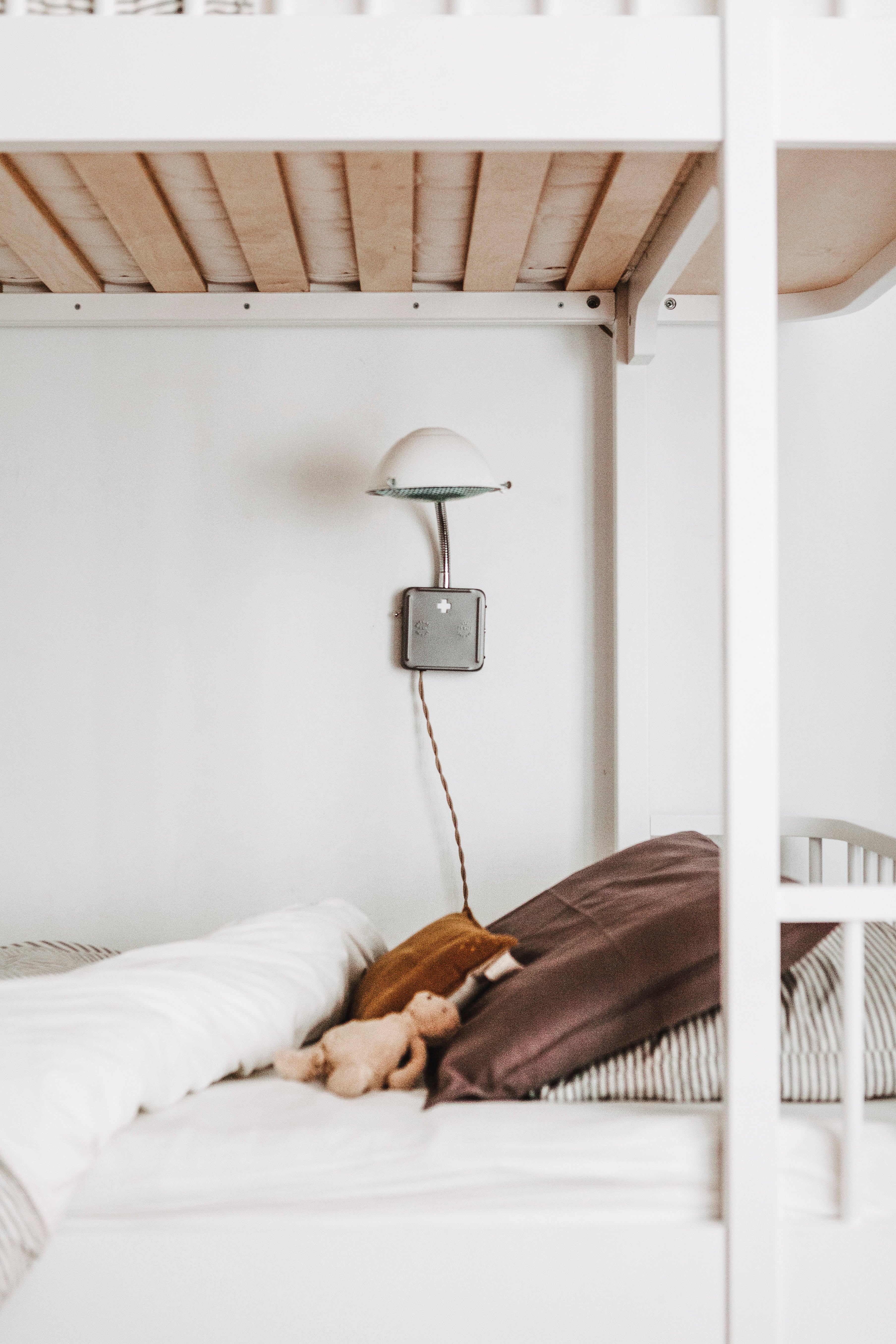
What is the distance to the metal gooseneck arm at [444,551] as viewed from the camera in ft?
6.34

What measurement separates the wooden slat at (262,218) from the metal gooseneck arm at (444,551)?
1.67ft

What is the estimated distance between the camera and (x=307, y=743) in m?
2.04

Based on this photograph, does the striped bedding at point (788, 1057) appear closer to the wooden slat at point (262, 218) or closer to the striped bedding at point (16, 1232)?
the striped bedding at point (16, 1232)

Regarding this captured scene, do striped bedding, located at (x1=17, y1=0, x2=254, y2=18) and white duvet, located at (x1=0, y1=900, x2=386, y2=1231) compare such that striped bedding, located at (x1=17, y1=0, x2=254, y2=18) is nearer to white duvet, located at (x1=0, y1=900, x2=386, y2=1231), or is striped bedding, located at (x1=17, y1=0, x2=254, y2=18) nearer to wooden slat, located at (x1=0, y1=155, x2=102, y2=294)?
wooden slat, located at (x1=0, y1=155, x2=102, y2=294)

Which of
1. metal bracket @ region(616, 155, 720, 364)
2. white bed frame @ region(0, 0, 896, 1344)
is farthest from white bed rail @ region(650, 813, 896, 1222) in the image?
metal bracket @ region(616, 155, 720, 364)

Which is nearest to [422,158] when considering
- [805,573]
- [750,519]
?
[750,519]

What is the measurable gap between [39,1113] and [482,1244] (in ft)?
1.36

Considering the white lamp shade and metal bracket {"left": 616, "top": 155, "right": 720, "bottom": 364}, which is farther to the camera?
the white lamp shade

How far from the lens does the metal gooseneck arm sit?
193 centimetres

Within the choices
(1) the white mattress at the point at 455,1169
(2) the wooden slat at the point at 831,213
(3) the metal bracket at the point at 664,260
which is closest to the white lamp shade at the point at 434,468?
(3) the metal bracket at the point at 664,260

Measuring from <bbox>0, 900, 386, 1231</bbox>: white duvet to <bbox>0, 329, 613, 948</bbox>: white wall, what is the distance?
0.68 meters

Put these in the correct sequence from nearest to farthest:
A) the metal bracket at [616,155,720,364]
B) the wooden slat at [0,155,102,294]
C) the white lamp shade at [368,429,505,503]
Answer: the metal bracket at [616,155,720,364]
the wooden slat at [0,155,102,294]
the white lamp shade at [368,429,505,503]

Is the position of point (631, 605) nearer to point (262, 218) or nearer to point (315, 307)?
point (315, 307)

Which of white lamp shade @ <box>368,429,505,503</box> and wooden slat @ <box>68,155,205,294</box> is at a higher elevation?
wooden slat @ <box>68,155,205,294</box>
